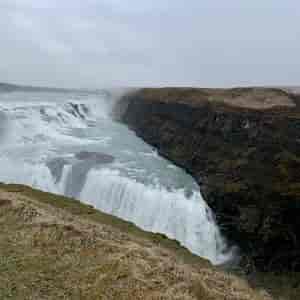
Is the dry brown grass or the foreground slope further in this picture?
the dry brown grass

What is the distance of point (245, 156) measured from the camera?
3231 cm

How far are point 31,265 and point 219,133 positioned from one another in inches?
1190

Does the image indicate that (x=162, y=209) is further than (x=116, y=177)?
No

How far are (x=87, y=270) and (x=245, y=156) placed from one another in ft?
82.0

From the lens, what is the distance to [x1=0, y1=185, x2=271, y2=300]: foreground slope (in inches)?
353

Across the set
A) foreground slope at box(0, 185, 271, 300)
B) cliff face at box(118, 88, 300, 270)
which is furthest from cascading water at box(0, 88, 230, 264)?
foreground slope at box(0, 185, 271, 300)

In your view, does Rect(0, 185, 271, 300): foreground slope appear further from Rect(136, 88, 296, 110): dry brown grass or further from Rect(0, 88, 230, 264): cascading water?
Rect(136, 88, 296, 110): dry brown grass

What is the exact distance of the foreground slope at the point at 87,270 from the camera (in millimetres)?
8969

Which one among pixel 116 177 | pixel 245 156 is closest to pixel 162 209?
pixel 116 177

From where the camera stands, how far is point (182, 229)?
25.8m

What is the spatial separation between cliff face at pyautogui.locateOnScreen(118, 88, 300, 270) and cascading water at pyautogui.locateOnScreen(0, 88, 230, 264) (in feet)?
6.26

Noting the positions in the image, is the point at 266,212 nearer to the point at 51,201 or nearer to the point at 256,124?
the point at 256,124

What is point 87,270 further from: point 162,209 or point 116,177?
point 116,177

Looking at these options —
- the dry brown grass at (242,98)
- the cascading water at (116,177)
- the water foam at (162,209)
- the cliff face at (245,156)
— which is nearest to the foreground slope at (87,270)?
the water foam at (162,209)
